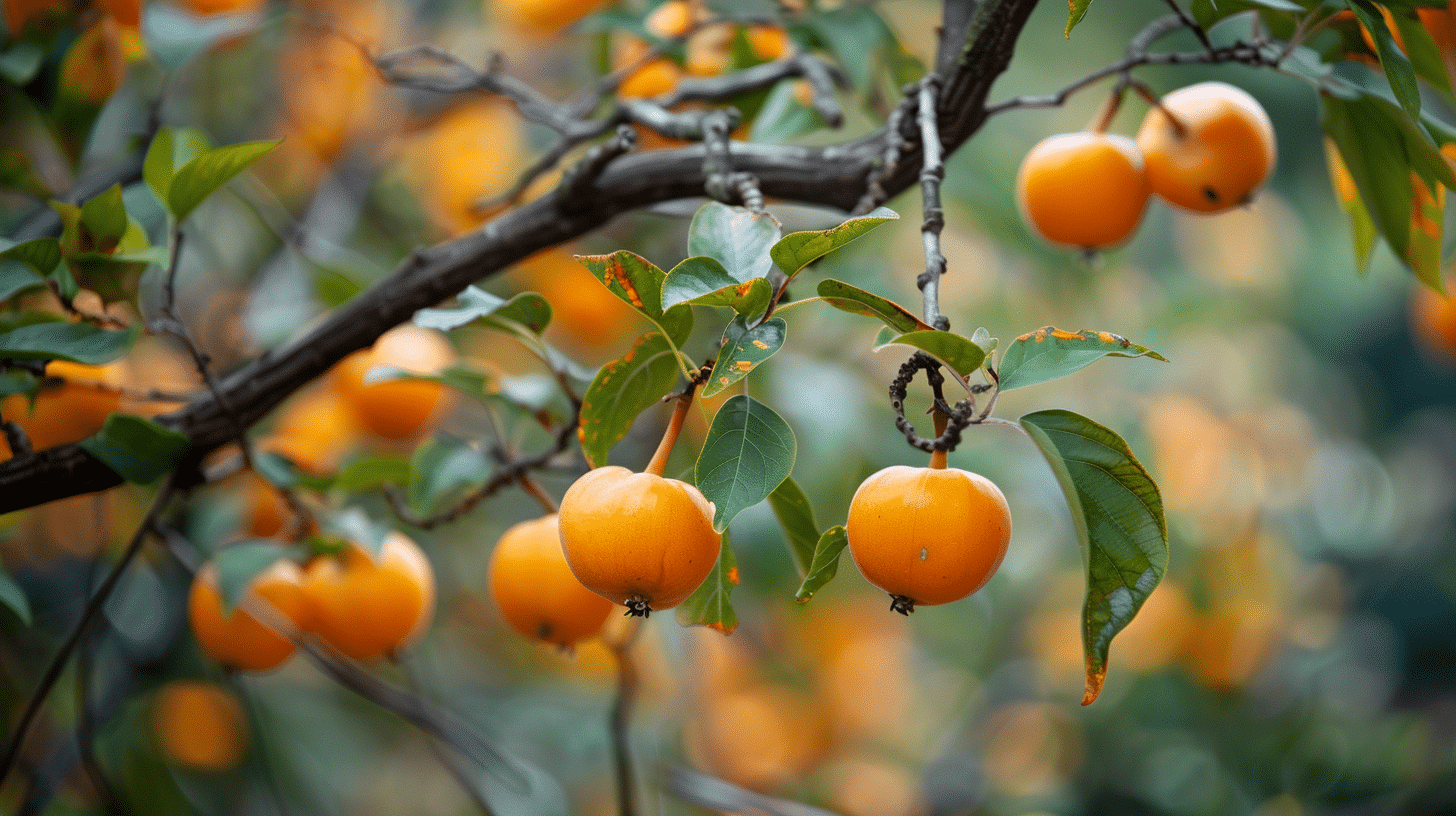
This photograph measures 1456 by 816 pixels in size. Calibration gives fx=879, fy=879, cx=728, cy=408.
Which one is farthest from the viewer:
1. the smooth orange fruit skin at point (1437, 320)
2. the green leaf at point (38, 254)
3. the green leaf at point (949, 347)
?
the smooth orange fruit skin at point (1437, 320)

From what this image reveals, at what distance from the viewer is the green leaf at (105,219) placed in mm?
674

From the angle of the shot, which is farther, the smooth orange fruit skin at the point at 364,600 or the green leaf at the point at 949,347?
the smooth orange fruit skin at the point at 364,600

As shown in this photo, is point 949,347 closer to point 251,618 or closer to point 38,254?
point 38,254

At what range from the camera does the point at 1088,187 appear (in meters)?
0.69

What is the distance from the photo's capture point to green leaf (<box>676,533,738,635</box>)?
0.57 metres

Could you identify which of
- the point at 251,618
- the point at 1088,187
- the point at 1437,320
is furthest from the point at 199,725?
the point at 1437,320

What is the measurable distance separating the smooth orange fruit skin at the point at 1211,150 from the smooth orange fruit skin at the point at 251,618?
0.88 metres

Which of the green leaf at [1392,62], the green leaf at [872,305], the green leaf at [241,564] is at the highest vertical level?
the green leaf at [1392,62]

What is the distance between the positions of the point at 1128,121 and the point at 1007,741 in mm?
1571

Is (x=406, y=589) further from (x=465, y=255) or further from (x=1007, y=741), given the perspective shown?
(x=1007, y=741)

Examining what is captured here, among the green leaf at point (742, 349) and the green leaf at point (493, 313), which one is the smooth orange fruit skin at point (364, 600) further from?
the green leaf at point (742, 349)

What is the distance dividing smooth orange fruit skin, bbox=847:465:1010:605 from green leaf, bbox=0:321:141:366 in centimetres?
57

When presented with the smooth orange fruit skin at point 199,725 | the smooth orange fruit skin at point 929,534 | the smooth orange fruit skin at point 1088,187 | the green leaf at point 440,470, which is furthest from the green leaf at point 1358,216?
the smooth orange fruit skin at point 199,725

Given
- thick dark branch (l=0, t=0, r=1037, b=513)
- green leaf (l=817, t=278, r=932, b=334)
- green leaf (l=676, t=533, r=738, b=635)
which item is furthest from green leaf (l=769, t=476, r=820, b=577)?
thick dark branch (l=0, t=0, r=1037, b=513)
